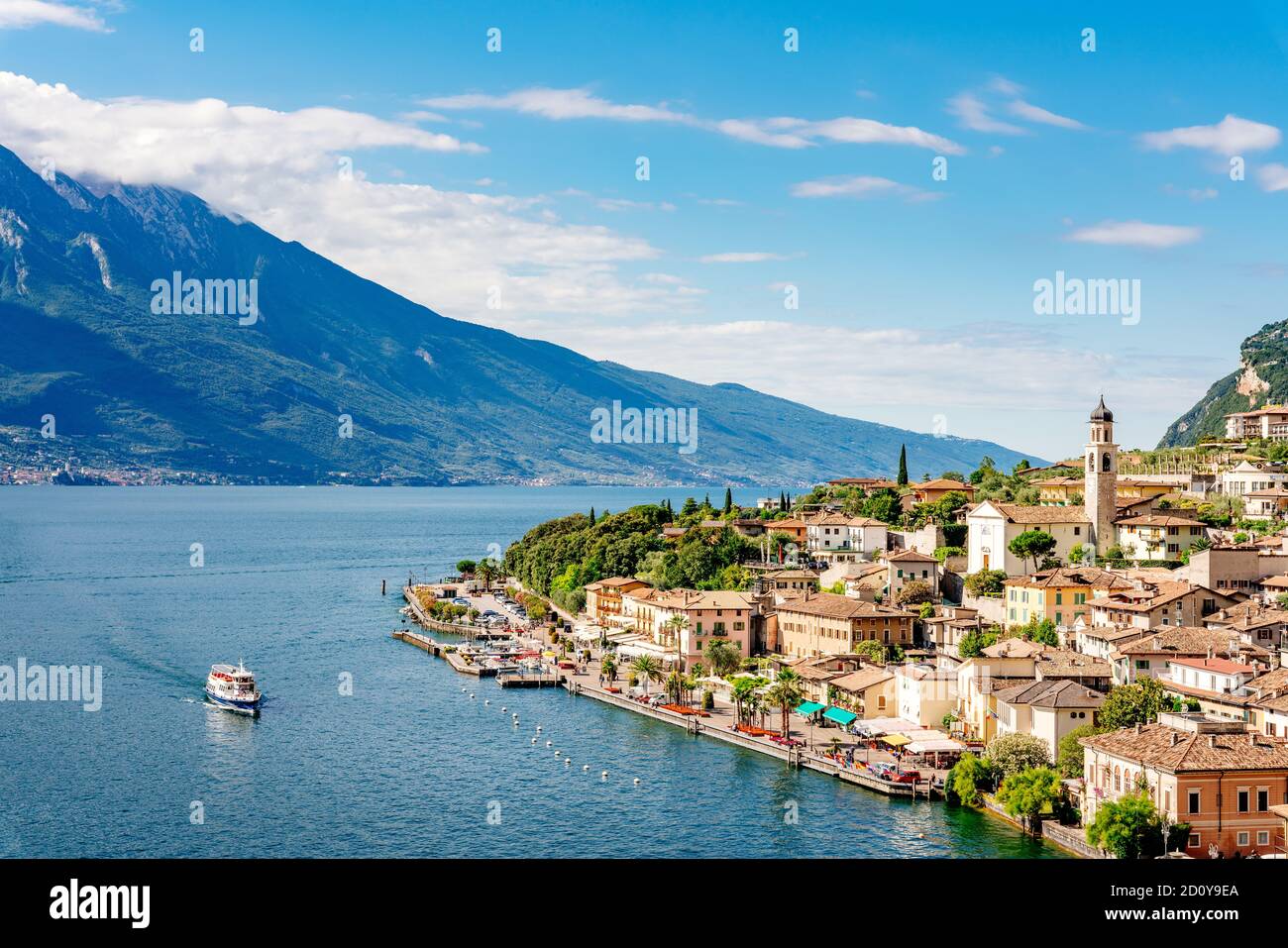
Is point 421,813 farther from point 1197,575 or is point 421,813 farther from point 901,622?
point 1197,575

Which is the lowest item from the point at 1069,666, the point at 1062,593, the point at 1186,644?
the point at 1069,666

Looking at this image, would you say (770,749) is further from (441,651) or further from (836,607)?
(441,651)

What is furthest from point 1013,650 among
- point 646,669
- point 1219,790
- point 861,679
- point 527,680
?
point 527,680

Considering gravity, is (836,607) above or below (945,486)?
below

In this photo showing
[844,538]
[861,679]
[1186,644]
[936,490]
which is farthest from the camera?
[936,490]

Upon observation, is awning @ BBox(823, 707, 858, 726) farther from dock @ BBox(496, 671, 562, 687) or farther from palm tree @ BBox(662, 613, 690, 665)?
dock @ BBox(496, 671, 562, 687)

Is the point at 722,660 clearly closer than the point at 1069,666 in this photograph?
No

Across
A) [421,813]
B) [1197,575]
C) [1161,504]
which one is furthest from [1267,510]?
[421,813]

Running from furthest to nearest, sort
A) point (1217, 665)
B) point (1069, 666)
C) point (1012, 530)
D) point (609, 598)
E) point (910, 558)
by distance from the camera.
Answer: point (609, 598)
point (910, 558)
point (1012, 530)
point (1069, 666)
point (1217, 665)
